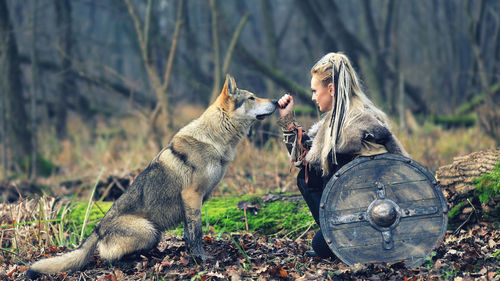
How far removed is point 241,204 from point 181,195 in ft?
4.83

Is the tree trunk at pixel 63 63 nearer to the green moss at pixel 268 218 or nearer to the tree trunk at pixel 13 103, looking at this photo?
the tree trunk at pixel 13 103

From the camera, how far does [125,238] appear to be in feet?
14.2

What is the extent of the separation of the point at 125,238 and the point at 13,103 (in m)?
8.04

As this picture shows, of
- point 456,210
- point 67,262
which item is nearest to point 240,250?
point 67,262

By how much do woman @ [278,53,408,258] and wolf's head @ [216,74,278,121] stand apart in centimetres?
59

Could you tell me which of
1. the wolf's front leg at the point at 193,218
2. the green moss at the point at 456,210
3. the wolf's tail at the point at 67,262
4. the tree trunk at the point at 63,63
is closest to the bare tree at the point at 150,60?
the tree trunk at the point at 63,63

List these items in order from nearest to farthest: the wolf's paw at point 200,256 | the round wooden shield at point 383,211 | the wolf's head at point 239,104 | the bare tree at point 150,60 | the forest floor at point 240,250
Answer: the round wooden shield at point 383,211
the forest floor at point 240,250
the wolf's paw at point 200,256
the wolf's head at point 239,104
the bare tree at point 150,60

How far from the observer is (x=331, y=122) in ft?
12.7

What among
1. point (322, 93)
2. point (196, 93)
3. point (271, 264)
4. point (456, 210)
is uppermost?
point (322, 93)

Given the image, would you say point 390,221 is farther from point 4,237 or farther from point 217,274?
point 4,237

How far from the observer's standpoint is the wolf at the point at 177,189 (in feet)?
14.2

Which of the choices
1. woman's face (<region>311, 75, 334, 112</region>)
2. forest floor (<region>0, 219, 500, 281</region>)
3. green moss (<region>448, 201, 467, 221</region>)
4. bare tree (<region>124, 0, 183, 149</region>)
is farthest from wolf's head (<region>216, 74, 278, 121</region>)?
bare tree (<region>124, 0, 183, 149</region>)

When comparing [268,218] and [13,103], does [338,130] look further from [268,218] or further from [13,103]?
[13,103]

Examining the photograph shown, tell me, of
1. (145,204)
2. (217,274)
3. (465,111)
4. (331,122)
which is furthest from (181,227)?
(465,111)
